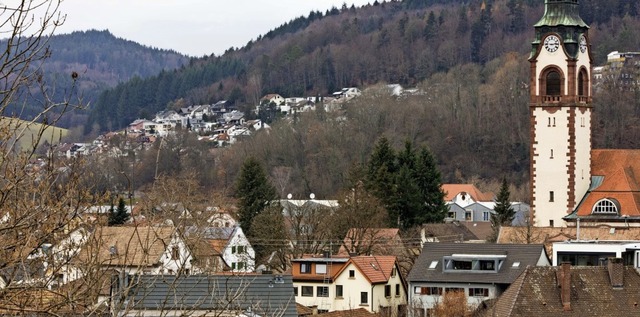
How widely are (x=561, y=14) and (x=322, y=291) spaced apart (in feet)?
64.9

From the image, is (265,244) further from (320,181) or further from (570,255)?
(320,181)

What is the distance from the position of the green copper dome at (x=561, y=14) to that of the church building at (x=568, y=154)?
2.8 inches

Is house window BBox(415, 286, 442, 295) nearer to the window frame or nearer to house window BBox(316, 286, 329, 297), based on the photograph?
house window BBox(316, 286, 329, 297)

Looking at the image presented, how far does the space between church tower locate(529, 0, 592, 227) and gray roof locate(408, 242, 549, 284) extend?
26.2 feet

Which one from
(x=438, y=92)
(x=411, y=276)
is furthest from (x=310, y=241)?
(x=438, y=92)

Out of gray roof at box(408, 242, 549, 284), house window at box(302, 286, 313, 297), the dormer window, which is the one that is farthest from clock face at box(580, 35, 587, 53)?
house window at box(302, 286, 313, 297)

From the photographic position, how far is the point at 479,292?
191ft

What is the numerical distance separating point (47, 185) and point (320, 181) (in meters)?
Answer: 104

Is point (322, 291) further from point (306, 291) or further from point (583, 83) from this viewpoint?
point (583, 83)

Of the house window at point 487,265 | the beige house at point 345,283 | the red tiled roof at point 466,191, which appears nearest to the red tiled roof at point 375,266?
the beige house at point 345,283

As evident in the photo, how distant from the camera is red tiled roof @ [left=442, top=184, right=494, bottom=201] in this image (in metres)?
122

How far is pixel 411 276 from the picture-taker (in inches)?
2345

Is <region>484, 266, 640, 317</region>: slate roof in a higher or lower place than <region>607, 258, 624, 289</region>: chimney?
lower

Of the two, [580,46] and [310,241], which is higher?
[580,46]
